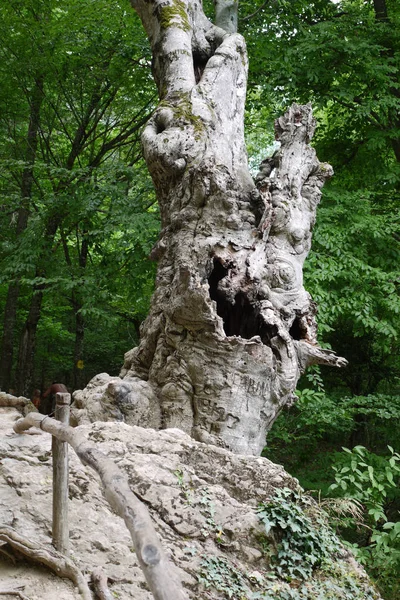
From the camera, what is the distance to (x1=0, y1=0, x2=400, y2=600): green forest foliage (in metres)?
7.79

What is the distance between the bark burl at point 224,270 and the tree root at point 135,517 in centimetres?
178

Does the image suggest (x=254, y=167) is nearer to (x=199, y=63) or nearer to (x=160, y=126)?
(x=199, y=63)

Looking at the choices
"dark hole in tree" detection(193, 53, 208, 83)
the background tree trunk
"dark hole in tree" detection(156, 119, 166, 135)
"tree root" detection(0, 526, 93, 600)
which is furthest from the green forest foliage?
"tree root" detection(0, 526, 93, 600)

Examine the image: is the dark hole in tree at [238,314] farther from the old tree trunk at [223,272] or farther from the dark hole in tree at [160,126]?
the dark hole in tree at [160,126]

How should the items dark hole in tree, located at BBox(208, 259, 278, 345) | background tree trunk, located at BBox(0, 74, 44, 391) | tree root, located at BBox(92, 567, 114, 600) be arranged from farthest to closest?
1. background tree trunk, located at BBox(0, 74, 44, 391)
2. dark hole in tree, located at BBox(208, 259, 278, 345)
3. tree root, located at BBox(92, 567, 114, 600)

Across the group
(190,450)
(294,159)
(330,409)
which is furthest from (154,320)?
(330,409)

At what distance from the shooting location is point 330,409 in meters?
7.69

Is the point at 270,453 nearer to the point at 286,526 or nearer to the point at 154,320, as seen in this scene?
the point at 154,320

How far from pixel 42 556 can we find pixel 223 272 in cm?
281

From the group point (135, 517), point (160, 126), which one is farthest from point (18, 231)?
point (135, 517)

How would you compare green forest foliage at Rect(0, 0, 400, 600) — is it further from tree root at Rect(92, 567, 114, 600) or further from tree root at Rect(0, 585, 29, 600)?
tree root at Rect(0, 585, 29, 600)

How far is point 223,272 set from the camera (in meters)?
4.82

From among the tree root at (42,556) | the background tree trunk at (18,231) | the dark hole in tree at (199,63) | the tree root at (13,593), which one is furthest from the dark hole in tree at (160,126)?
the background tree trunk at (18,231)

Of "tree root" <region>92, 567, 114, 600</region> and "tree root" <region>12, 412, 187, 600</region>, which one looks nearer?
"tree root" <region>12, 412, 187, 600</region>
